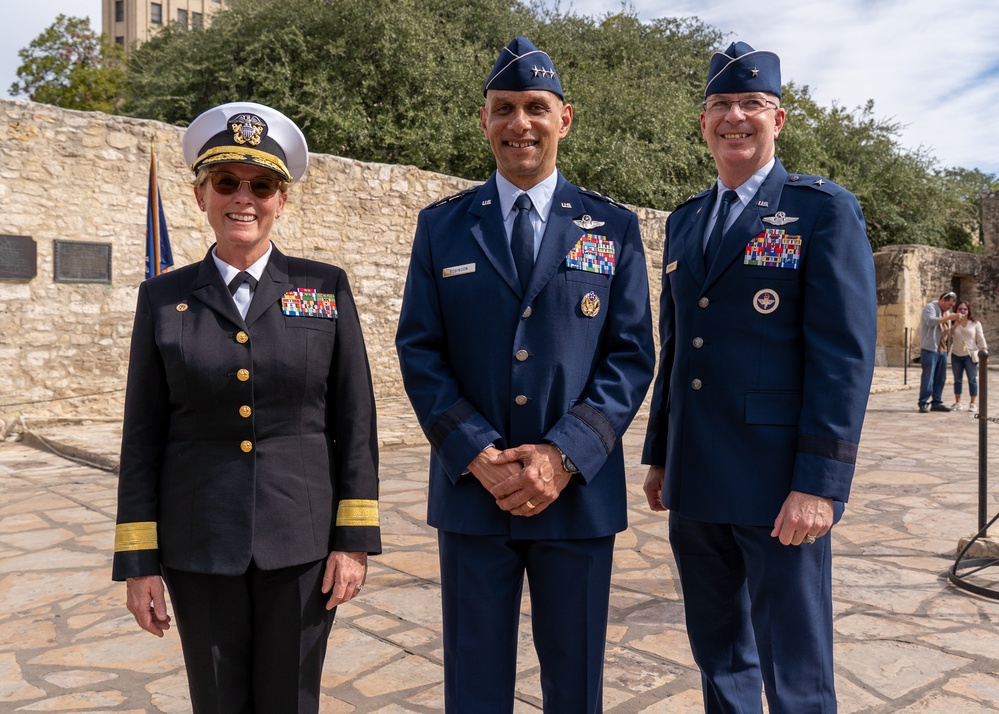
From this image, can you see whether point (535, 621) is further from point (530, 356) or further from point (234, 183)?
point (234, 183)

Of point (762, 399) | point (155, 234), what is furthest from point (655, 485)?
point (155, 234)

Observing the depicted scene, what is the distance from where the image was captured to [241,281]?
75.3 inches

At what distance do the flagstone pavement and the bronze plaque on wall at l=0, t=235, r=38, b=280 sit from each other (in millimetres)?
2494

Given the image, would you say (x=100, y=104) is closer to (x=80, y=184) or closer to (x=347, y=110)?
(x=347, y=110)

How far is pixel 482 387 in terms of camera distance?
2004mm

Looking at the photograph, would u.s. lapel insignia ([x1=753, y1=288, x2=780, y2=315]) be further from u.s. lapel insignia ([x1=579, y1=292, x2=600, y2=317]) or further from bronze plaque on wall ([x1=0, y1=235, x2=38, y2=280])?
bronze plaque on wall ([x1=0, y1=235, x2=38, y2=280])

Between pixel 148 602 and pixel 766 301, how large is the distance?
1.61 meters

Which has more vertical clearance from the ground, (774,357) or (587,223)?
(587,223)

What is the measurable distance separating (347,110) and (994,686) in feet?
43.1

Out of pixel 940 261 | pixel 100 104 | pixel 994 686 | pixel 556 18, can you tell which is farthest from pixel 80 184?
pixel 940 261

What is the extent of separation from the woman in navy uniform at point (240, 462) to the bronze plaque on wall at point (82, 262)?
277 inches

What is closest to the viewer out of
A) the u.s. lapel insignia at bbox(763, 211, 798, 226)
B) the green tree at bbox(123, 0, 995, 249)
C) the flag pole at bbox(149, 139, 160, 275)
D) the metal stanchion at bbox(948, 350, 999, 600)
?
the u.s. lapel insignia at bbox(763, 211, 798, 226)

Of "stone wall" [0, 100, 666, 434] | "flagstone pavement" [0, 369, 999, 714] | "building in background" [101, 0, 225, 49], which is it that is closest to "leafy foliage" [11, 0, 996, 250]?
"stone wall" [0, 100, 666, 434]

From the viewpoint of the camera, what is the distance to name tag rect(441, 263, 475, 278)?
2039 millimetres
